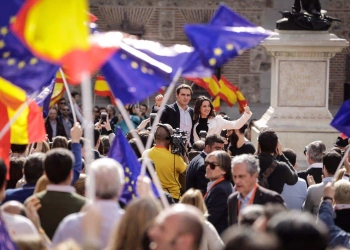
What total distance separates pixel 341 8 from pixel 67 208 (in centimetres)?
2236

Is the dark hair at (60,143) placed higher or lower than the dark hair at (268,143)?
lower

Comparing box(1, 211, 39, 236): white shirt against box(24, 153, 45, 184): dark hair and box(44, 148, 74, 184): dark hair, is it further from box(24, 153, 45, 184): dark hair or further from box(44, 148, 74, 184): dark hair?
box(24, 153, 45, 184): dark hair

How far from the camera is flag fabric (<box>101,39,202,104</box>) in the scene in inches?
280

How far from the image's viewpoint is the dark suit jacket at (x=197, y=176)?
9.24m

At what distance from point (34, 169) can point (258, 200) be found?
159 centimetres

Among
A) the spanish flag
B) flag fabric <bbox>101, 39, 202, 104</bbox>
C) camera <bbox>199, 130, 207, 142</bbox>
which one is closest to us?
flag fabric <bbox>101, 39, 202, 104</bbox>

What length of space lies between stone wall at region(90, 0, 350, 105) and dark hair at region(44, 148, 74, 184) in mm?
21048

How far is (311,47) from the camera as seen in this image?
1509 cm

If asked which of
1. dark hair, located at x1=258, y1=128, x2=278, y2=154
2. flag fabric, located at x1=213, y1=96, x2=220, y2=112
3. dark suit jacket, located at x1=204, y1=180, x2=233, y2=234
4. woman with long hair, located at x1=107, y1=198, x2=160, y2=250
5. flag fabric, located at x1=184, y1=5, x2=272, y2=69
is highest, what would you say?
flag fabric, located at x1=184, y1=5, x2=272, y2=69

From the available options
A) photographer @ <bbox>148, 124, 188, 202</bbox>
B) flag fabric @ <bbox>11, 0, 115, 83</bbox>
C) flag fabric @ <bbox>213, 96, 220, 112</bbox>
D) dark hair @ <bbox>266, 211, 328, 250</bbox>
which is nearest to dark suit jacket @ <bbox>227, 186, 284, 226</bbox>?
flag fabric @ <bbox>11, 0, 115, 83</bbox>

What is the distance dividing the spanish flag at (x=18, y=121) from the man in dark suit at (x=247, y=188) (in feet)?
5.80

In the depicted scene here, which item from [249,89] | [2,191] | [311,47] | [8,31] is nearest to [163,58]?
[8,31]

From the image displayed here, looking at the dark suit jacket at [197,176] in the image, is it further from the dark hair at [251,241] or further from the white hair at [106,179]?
the dark hair at [251,241]

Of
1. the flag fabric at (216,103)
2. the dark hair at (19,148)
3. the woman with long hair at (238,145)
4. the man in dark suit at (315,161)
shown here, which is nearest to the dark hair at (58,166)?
the dark hair at (19,148)
